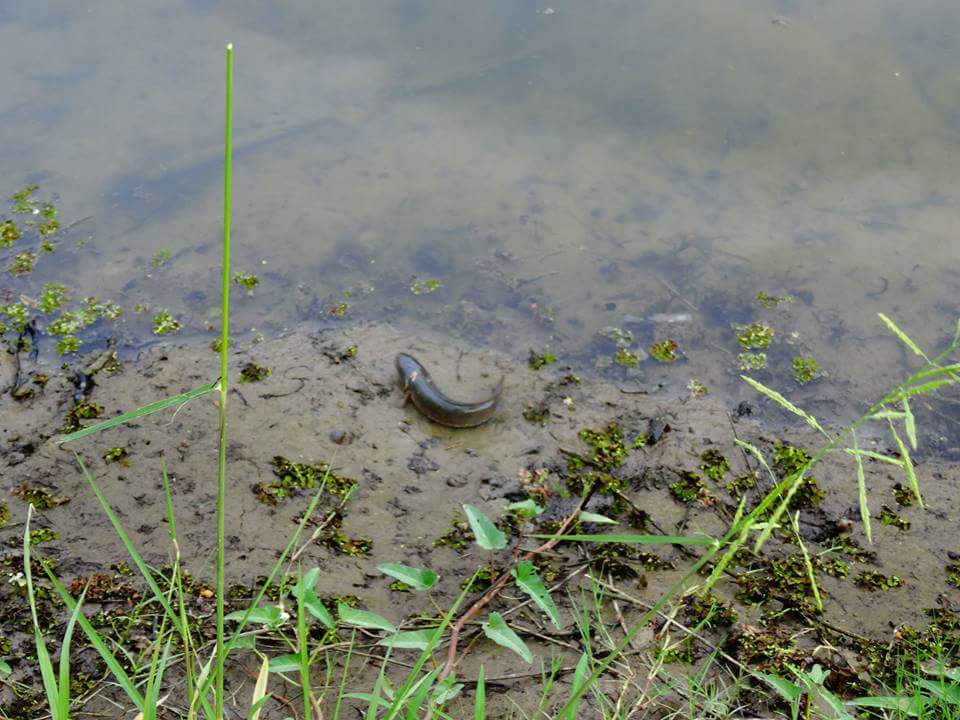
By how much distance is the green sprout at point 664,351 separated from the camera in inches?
180

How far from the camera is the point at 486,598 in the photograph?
2.68 metres

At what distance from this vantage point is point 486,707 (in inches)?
94.5

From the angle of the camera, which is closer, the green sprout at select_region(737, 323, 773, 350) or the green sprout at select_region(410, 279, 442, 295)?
the green sprout at select_region(737, 323, 773, 350)

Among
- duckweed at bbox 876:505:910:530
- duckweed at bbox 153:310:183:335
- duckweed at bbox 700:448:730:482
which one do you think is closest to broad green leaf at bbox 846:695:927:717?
duckweed at bbox 876:505:910:530

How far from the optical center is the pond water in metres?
4.84

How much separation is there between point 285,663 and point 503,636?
65 cm

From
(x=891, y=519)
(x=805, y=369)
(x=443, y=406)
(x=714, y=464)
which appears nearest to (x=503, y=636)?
(x=714, y=464)

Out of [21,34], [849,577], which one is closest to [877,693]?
[849,577]

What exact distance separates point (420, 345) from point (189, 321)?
1.43 metres

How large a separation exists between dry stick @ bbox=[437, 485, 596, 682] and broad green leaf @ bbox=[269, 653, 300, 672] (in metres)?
0.43

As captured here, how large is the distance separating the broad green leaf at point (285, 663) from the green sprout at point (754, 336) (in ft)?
10.9

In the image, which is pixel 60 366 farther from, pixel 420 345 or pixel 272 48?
pixel 272 48

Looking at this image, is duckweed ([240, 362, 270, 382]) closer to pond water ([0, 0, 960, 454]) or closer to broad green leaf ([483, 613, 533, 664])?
pond water ([0, 0, 960, 454])

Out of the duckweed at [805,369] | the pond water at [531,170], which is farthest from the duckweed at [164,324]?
the duckweed at [805,369]
